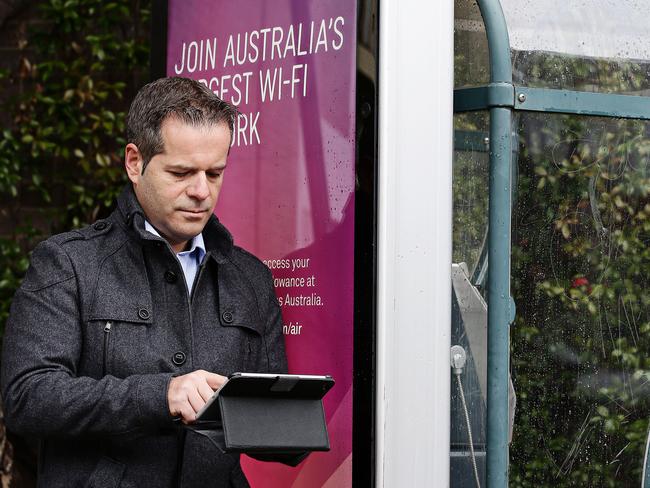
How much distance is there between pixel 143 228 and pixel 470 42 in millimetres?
856

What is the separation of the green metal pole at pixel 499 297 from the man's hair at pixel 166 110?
0.59m

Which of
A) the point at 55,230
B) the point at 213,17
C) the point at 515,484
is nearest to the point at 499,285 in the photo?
the point at 515,484

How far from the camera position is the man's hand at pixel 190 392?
6.70 feet

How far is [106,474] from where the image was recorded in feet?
7.14

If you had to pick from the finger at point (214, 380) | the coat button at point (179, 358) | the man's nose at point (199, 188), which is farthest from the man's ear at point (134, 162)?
the finger at point (214, 380)

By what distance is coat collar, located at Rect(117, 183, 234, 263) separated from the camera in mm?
2258

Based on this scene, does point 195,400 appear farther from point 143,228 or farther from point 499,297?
point 499,297

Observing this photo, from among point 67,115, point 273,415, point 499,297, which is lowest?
point 273,415

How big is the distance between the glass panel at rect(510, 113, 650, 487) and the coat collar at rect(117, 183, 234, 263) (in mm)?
644

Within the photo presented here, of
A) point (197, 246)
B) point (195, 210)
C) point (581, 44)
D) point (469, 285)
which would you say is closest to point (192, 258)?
point (197, 246)

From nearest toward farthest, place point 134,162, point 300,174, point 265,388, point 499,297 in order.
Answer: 1. point 265,388
2. point 134,162
3. point 499,297
4. point 300,174

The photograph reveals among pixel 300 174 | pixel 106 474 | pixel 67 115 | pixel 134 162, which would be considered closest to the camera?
pixel 106 474

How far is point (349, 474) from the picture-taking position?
244cm

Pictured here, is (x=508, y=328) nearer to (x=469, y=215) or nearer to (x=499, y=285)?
(x=499, y=285)
